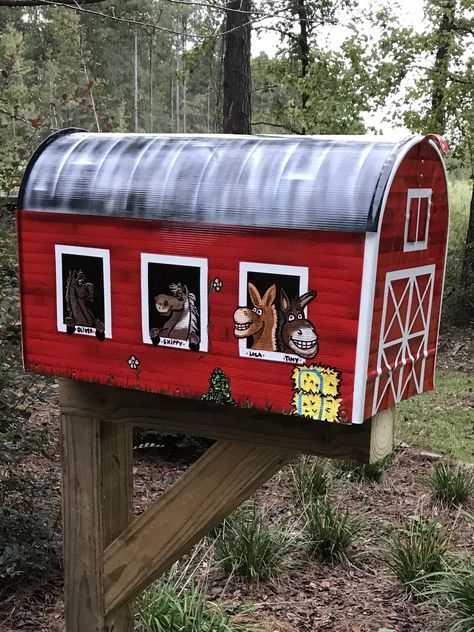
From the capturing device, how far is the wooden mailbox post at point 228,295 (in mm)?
1404

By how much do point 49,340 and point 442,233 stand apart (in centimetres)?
100

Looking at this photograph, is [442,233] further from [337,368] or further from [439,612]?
[439,612]

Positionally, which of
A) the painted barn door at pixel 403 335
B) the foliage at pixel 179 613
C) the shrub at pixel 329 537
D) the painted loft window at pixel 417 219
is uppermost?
the painted loft window at pixel 417 219

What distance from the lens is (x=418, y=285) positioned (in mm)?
1590

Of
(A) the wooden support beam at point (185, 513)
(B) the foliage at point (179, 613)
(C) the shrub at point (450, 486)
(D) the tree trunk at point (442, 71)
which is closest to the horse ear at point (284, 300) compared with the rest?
(A) the wooden support beam at point (185, 513)

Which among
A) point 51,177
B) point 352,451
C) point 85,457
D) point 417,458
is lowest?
point 417,458

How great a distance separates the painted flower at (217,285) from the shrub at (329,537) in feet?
7.69

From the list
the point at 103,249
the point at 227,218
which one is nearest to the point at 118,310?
the point at 103,249

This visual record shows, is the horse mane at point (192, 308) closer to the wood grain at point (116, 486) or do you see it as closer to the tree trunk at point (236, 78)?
the wood grain at point (116, 486)

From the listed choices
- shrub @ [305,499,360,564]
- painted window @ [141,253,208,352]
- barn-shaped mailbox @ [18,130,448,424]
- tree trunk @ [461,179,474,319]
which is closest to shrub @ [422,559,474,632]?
shrub @ [305,499,360,564]

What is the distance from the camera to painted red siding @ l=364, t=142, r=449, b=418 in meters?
1.39

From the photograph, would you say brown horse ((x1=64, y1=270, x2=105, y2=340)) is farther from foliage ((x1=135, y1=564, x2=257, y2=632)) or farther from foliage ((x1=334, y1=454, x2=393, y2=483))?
foliage ((x1=334, y1=454, x2=393, y2=483))

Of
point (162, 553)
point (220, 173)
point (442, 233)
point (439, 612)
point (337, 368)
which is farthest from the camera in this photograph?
point (439, 612)

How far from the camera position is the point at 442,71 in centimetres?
1012
